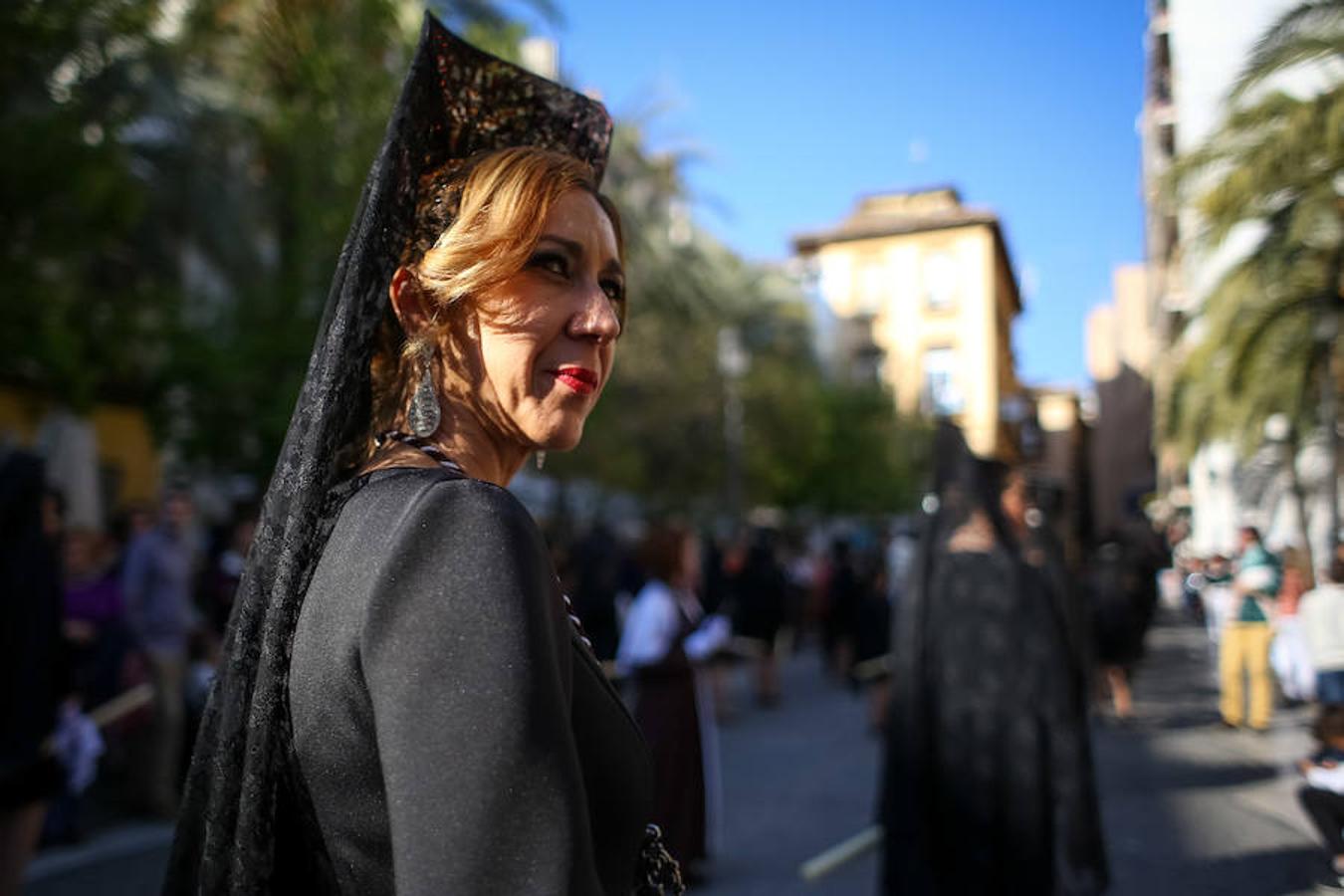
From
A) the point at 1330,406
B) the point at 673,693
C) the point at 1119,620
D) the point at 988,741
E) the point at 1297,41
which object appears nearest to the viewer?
the point at 988,741

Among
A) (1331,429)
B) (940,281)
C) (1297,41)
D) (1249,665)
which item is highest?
(940,281)

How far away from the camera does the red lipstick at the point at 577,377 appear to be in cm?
138

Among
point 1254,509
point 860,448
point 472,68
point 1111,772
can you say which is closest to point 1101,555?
point 1111,772

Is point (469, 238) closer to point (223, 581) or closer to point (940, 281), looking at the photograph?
point (223, 581)

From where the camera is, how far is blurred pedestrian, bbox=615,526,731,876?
598 centimetres

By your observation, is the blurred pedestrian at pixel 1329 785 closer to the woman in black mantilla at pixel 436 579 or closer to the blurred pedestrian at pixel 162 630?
the woman in black mantilla at pixel 436 579

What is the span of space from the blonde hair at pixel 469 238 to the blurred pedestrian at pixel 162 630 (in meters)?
6.60

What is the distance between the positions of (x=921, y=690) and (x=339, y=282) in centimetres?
415

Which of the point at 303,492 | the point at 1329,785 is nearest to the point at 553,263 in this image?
the point at 303,492

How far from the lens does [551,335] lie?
4.50 feet

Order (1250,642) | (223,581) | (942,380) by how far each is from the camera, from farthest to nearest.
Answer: (942,380) → (1250,642) → (223,581)

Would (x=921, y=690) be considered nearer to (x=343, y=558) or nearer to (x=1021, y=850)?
(x=1021, y=850)

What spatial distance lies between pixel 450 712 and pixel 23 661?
3.63m

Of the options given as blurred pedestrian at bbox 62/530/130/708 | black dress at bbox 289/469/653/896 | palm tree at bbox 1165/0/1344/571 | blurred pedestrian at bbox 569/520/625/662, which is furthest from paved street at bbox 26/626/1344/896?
black dress at bbox 289/469/653/896
